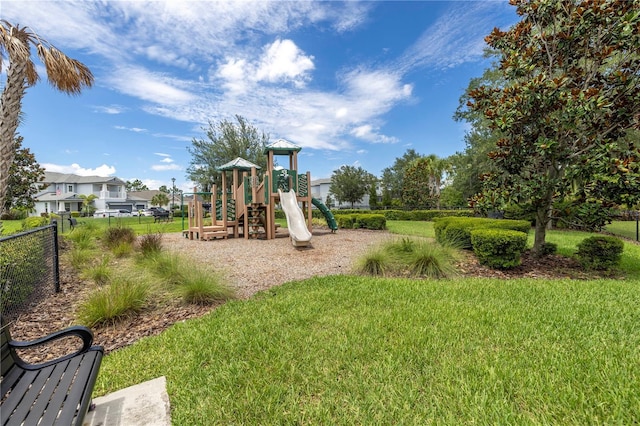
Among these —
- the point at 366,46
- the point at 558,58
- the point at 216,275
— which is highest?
the point at 366,46

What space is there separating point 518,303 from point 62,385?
176 inches

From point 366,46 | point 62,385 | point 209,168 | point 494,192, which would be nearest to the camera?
point 62,385

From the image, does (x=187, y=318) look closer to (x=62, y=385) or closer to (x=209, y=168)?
(x=62, y=385)

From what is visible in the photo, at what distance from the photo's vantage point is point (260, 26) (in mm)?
7633

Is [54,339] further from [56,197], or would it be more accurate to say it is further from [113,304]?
[56,197]

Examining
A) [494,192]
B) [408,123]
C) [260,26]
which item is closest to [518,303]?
[494,192]

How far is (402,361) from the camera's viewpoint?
7.67ft

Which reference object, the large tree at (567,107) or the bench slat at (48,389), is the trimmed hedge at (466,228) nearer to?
the large tree at (567,107)

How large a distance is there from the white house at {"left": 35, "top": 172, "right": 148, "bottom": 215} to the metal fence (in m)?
48.1

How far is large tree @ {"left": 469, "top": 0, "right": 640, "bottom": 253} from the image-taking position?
207 inches

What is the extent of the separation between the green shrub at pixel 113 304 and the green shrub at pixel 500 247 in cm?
601

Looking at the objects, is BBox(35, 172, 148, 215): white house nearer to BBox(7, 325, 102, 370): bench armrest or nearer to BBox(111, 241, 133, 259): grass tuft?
BBox(111, 241, 133, 259): grass tuft

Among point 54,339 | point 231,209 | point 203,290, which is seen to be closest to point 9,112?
point 203,290

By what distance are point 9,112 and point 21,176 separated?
1105 centimetres
